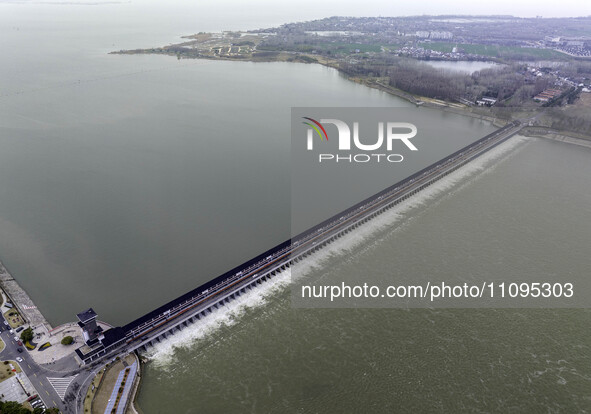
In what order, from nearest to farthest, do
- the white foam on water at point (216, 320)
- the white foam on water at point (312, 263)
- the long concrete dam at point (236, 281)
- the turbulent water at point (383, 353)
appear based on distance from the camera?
the turbulent water at point (383, 353) < the long concrete dam at point (236, 281) < the white foam on water at point (216, 320) < the white foam on water at point (312, 263)

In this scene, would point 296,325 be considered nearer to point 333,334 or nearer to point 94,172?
point 333,334

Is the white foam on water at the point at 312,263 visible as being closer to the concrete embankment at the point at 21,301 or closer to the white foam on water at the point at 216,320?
the white foam on water at the point at 216,320

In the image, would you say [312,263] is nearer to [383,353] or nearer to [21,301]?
[383,353]

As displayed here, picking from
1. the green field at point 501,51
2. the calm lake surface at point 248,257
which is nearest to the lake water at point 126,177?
the calm lake surface at point 248,257

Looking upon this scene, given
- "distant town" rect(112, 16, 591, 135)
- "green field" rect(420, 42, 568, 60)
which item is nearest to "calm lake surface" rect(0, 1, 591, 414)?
"distant town" rect(112, 16, 591, 135)

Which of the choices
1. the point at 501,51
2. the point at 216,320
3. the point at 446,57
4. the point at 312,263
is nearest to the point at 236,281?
the point at 216,320

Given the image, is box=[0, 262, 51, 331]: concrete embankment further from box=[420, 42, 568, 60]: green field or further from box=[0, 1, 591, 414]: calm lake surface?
box=[420, 42, 568, 60]: green field
